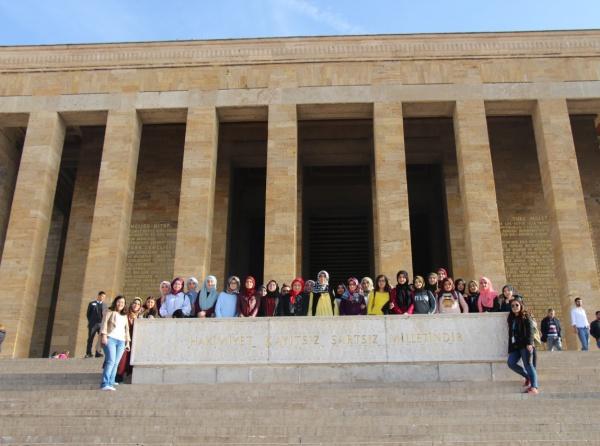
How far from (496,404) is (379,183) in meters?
10.1

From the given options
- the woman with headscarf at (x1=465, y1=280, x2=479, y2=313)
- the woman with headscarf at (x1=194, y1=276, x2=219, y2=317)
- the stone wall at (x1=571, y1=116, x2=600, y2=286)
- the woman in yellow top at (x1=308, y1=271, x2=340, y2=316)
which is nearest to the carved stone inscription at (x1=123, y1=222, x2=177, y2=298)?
the woman with headscarf at (x1=194, y1=276, x2=219, y2=317)

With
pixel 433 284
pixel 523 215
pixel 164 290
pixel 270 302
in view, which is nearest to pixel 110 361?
pixel 164 290

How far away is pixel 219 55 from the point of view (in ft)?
61.2

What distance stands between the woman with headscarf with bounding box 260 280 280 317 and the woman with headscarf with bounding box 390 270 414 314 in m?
1.97

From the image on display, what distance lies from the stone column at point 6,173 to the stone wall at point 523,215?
15.9m

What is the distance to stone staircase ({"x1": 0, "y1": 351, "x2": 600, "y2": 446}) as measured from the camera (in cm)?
654

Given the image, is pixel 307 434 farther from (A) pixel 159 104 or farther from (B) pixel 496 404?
(A) pixel 159 104

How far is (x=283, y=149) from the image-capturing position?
693 inches

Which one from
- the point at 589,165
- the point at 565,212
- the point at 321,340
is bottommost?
the point at 321,340

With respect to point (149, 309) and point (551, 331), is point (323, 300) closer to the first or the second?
point (149, 309)

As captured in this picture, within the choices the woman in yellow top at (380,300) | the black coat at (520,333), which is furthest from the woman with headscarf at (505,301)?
the woman in yellow top at (380,300)

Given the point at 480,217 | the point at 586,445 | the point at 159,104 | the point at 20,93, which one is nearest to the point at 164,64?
the point at 159,104

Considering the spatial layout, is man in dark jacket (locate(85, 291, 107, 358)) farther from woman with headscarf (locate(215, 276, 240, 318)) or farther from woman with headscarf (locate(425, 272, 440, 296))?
woman with headscarf (locate(425, 272, 440, 296))

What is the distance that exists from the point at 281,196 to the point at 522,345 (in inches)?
381
